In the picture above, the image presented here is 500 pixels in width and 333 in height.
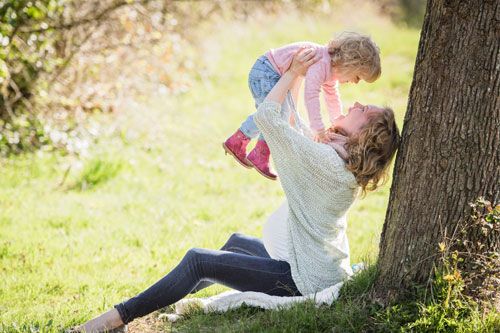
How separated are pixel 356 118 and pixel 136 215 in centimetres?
278

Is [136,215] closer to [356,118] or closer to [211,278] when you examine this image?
[211,278]

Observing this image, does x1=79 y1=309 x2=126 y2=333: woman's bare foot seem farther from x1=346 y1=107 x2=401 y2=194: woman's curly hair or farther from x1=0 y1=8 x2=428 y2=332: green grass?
x1=346 y1=107 x2=401 y2=194: woman's curly hair

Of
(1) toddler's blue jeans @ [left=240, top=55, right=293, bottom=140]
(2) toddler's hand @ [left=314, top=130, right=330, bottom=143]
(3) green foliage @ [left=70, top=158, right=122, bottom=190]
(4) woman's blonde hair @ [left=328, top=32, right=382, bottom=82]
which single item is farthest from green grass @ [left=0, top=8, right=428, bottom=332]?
(2) toddler's hand @ [left=314, top=130, right=330, bottom=143]

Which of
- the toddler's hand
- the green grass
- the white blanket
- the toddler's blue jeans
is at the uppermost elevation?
the toddler's blue jeans

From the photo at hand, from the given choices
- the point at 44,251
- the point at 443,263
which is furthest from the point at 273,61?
the point at 44,251

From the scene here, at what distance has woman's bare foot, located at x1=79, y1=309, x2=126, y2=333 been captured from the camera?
3260 mm

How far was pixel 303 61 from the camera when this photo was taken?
11.4 ft

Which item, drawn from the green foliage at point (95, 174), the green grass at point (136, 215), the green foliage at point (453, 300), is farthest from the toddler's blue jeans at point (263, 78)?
the green foliage at point (95, 174)

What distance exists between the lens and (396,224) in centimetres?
315

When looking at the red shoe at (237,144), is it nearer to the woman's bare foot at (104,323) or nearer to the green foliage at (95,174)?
the woman's bare foot at (104,323)

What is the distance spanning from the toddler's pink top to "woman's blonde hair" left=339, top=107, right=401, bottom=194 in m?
0.27

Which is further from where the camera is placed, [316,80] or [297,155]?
[316,80]

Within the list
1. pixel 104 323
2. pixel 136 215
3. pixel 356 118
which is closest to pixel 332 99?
pixel 356 118

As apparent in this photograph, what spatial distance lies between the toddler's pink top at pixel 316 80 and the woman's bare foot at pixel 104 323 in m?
1.44
